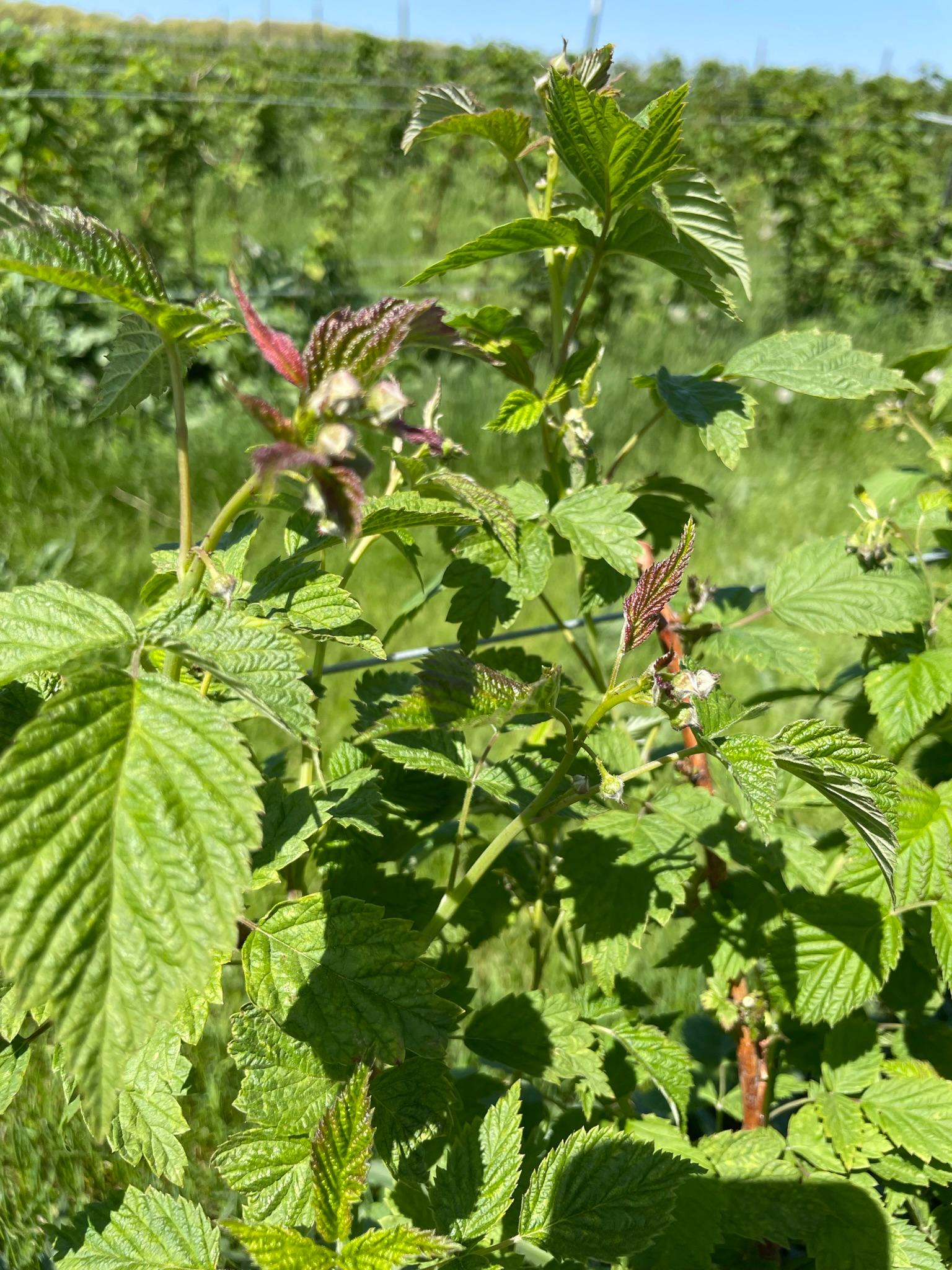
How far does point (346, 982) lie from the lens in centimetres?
82

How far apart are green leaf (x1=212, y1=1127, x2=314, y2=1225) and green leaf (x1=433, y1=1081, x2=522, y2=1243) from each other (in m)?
0.12

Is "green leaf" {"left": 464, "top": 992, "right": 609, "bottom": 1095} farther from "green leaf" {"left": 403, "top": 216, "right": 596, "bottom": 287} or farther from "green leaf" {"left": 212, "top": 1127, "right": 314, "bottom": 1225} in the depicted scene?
"green leaf" {"left": 403, "top": 216, "right": 596, "bottom": 287}

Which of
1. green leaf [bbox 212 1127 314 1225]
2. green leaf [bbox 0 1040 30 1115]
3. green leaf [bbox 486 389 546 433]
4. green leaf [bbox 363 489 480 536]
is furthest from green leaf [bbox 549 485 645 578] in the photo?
green leaf [bbox 0 1040 30 1115]

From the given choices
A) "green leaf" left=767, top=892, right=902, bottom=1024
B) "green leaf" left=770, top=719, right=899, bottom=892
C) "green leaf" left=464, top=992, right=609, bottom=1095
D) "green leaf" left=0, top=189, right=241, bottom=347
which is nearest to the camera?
"green leaf" left=0, top=189, right=241, bottom=347

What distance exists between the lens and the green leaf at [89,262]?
2.21 ft

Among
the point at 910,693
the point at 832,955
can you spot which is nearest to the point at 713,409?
the point at 910,693

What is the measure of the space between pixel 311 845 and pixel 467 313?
61 centimetres

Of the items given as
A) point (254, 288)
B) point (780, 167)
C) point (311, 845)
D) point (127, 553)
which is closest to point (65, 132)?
point (254, 288)

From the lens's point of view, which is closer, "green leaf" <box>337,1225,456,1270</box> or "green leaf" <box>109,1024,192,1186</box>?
"green leaf" <box>337,1225,456,1270</box>

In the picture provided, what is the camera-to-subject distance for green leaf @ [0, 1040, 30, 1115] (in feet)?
2.98

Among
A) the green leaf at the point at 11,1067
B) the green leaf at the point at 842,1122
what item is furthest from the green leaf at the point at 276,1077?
the green leaf at the point at 842,1122

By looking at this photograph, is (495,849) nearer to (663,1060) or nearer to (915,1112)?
(663,1060)

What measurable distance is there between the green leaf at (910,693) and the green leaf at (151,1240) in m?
0.89

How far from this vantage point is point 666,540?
4.59 ft
